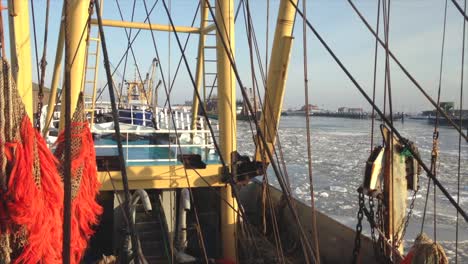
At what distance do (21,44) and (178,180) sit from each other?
10.7ft

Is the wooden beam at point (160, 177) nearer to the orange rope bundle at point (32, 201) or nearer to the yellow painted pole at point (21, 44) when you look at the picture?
the yellow painted pole at point (21, 44)

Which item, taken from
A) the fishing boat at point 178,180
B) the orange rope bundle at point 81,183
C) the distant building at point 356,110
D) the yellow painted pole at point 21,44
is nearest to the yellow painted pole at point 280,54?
the fishing boat at point 178,180

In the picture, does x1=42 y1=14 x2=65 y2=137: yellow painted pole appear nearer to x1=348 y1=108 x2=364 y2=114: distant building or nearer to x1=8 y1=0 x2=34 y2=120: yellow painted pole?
x1=8 y1=0 x2=34 y2=120: yellow painted pole

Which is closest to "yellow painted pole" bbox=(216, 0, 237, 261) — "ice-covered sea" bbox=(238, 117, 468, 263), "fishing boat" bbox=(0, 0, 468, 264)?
"fishing boat" bbox=(0, 0, 468, 264)

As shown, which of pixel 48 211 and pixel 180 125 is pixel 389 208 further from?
pixel 180 125

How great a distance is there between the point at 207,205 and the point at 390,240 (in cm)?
326

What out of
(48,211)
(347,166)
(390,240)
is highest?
(48,211)

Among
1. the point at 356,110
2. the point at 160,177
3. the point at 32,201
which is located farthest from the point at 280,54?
the point at 356,110

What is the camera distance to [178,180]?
5.85 metres

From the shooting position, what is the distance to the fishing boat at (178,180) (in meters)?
2.37

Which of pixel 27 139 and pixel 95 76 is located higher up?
pixel 95 76

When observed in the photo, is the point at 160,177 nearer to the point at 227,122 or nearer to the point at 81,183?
the point at 227,122

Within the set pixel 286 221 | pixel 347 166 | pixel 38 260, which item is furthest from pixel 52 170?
pixel 347 166

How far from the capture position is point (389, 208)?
4.07 m
